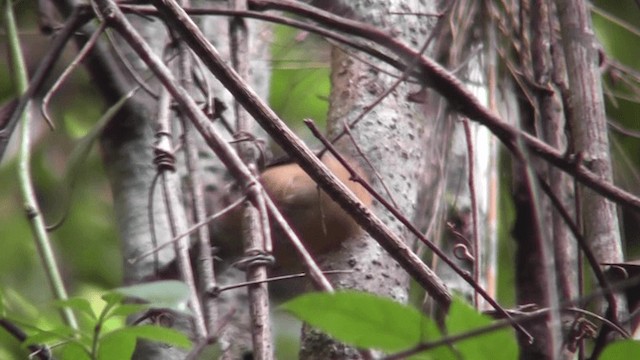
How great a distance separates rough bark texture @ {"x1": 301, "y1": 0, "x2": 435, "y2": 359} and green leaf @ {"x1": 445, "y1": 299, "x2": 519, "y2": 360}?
19.8 inches

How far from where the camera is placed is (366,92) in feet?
4.40

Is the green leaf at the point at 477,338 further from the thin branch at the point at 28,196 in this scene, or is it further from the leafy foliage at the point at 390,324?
the thin branch at the point at 28,196

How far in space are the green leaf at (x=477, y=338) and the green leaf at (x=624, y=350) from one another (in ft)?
0.20

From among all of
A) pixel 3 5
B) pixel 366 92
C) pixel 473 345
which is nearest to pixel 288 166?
pixel 366 92

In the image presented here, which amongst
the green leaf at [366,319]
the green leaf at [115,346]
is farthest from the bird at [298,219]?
the green leaf at [366,319]

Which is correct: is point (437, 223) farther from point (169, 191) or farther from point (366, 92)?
point (169, 191)

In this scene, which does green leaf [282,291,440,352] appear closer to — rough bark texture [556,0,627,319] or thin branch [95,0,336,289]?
thin branch [95,0,336,289]

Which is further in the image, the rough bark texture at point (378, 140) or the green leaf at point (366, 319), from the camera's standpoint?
the rough bark texture at point (378, 140)

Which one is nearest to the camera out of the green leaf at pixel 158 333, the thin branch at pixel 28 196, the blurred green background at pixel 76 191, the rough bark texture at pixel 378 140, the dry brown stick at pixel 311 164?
the green leaf at pixel 158 333

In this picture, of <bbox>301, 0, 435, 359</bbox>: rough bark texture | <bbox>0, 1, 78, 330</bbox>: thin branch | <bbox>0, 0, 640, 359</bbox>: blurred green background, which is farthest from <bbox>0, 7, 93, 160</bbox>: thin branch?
<bbox>0, 0, 640, 359</bbox>: blurred green background

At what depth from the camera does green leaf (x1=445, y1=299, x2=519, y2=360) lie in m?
0.55

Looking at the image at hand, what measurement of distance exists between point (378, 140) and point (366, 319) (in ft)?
2.43

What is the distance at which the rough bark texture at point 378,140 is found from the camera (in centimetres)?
116

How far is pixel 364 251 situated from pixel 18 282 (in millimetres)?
900
